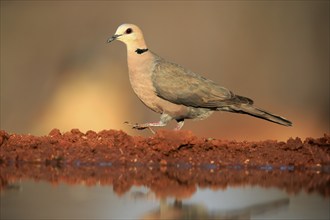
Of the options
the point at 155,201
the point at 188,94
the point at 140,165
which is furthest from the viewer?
the point at 188,94

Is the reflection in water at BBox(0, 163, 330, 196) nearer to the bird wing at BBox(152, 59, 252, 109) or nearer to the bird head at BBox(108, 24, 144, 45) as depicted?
the bird wing at BBox(152, 59, 252, 109)

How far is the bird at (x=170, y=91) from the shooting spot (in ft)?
12.4

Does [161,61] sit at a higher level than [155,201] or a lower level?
higher

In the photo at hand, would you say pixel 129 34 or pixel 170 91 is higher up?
pixel 129 34

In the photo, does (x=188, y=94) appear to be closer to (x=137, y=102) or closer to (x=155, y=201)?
(x=155, y=201)

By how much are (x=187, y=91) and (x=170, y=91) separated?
3.6 inches

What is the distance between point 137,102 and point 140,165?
15.1 ft

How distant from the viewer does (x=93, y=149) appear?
93.4 inches

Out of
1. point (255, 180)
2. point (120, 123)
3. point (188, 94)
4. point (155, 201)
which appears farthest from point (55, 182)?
point (120, 123)

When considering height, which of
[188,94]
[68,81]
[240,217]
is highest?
[68,81]

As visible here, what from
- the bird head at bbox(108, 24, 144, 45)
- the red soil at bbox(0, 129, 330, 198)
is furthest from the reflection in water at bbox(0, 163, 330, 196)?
the bird head at bbox(108, 24, 144, 45)

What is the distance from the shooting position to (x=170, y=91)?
12.4ft

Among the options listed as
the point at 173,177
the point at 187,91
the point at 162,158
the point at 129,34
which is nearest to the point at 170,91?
the point at 187,91

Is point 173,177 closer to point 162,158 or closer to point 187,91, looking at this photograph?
point 162,158
